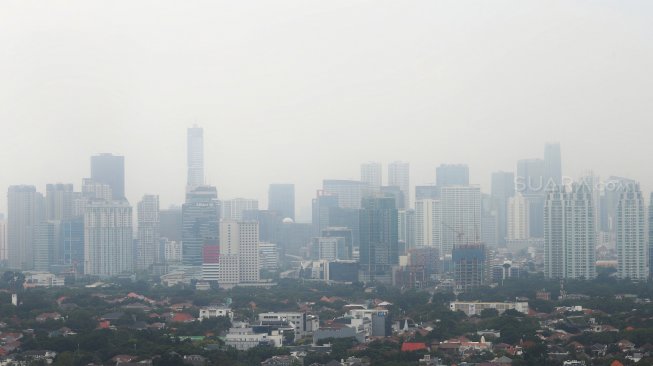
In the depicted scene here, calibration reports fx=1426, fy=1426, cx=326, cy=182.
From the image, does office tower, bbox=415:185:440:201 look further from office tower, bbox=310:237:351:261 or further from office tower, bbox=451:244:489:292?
office tower, bbox=451:244:489:292

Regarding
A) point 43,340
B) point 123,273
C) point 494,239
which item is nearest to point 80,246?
point 123,273

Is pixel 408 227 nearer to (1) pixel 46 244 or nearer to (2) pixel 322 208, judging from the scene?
(2) pixel 322 208

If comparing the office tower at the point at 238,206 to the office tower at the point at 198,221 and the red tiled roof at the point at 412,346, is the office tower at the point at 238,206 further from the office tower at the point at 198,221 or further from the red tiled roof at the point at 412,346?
the red tiled roof at the point at 412,346

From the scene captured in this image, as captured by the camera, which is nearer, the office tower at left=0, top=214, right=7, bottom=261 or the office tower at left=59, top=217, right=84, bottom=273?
the office tower at left=59, top=217, right=84, bottom=273

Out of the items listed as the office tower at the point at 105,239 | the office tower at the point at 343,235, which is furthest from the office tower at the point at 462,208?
the office tower at the point at 105,239

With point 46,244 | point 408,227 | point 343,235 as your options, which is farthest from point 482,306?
point 408,227

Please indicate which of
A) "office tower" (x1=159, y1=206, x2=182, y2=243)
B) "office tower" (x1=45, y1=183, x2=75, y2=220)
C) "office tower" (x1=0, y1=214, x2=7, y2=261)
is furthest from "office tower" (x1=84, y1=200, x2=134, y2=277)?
"office tower" (x1=159, y1=206, x2=182, y2=243)
